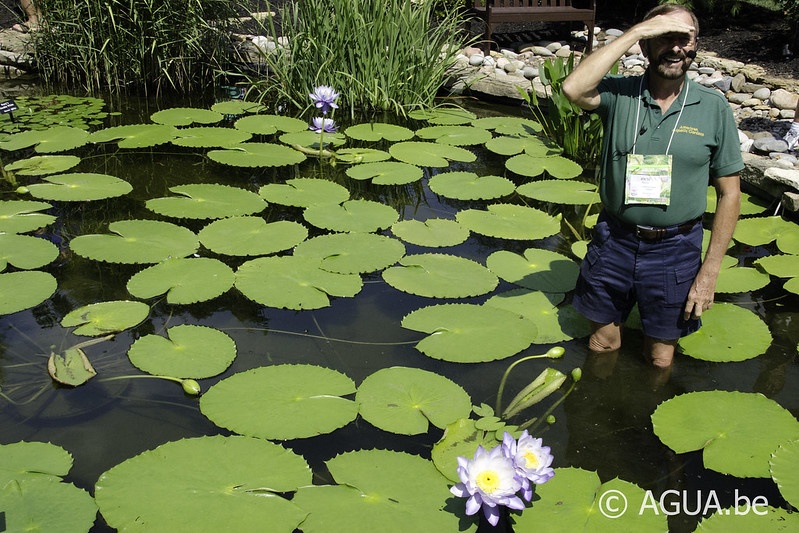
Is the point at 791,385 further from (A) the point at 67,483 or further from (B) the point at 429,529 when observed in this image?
(A) the point at 67,483

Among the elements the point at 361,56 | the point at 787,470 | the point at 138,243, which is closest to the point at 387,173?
the point at 361,56

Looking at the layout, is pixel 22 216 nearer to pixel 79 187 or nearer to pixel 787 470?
pixel 79 187

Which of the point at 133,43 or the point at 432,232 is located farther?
the point at 133,43

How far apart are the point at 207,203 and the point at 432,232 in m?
1.05

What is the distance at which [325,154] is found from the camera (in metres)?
4.23

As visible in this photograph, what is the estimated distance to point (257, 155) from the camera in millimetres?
4074

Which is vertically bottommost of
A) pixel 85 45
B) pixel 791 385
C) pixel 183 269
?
pixel 791 385

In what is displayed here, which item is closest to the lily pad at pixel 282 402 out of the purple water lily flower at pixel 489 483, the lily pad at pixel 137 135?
the purple water lily flower at pixel 489 483

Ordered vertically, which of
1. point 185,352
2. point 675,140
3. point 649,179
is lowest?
point 185,352

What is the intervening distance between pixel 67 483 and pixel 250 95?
13.6 ft

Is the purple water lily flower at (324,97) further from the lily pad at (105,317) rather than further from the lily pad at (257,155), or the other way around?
the lily pad at (105,317)

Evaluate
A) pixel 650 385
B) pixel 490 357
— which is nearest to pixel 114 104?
pixel 490 357

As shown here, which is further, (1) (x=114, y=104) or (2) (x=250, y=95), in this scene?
(2) (x=250, y=95)

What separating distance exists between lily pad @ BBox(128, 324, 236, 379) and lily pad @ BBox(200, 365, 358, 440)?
116mm
